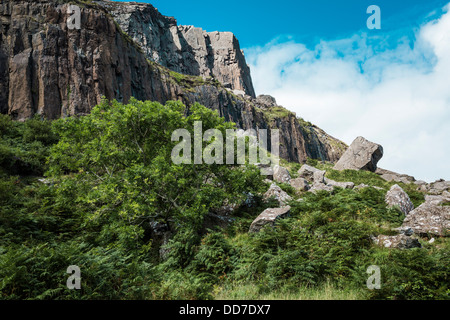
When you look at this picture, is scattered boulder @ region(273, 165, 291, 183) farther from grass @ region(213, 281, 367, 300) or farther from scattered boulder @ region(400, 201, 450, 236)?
grass @ region(213, 281, 367, 300)

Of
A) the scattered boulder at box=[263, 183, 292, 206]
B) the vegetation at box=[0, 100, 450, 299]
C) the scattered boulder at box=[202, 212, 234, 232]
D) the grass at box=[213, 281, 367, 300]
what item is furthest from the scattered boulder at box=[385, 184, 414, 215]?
the grass at box=[213, 281, 367, 300]

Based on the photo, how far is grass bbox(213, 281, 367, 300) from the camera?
6004 millimetres

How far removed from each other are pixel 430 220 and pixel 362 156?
83.5ft

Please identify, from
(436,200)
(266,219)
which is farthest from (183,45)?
(266,219)

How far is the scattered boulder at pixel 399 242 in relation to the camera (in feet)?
26.8

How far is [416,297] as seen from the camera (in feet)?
18.3

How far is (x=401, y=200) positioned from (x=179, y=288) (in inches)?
546

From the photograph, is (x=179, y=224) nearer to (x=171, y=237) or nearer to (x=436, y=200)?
(x=171, y=237)

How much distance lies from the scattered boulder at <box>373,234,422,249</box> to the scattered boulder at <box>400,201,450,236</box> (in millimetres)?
2228

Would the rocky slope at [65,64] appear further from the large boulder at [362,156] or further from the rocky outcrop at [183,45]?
the rocky outcrop at [183,45]

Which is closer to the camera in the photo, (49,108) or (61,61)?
(49,108)

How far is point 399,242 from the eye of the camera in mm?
8281
